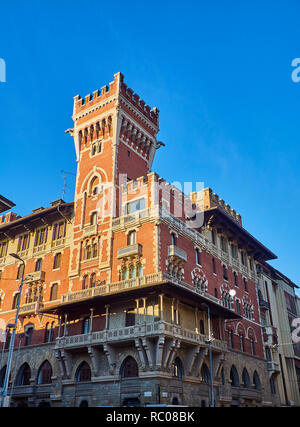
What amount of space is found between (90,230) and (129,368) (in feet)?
44.3

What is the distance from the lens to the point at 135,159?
43.2 meters

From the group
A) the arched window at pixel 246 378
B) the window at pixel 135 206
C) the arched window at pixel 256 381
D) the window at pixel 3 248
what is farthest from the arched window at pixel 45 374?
the arched window at pixel 256 381

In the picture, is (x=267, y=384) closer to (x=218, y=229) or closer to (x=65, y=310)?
(x=218, y=229)

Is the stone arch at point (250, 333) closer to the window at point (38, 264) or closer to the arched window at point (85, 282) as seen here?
the arched window at point (85, 282)

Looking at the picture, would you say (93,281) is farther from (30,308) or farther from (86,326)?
(30,308)

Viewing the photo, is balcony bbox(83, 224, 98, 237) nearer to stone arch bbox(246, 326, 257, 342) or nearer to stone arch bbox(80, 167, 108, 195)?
stone arch bbox(80, 167, 108, 195)

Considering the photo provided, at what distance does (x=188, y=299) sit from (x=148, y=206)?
8.78 meters

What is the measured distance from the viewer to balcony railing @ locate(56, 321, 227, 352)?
96.8ft

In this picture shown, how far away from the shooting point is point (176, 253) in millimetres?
34375

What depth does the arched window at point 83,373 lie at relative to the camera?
33459 millimetres

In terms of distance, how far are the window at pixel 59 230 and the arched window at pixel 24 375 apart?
1288cm
